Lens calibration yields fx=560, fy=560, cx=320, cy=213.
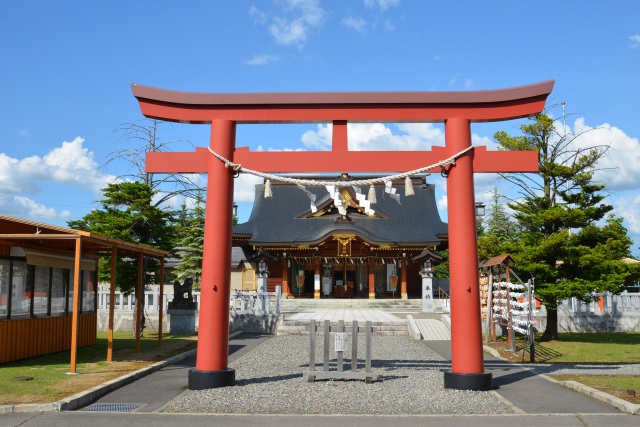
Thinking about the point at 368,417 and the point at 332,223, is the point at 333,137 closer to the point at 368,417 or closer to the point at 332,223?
the point at 368,417

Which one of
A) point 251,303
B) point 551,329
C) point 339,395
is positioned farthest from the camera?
point 251,303

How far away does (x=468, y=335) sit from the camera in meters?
8.52

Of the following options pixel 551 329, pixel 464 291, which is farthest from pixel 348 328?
pixel 464 291

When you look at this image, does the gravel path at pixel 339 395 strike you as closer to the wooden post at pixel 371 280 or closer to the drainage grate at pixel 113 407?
the drainage grate at pixel 113 407

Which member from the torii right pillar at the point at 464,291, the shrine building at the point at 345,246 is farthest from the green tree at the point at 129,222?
the shrine building at the point at 345,246

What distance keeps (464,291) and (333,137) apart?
321cm

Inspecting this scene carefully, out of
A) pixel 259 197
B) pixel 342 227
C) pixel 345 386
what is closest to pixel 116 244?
pixel 345 386

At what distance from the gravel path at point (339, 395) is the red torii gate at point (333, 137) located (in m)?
0.87

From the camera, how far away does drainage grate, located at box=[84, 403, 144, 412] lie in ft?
24.1

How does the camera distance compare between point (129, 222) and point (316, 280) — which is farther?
point (316, 280)

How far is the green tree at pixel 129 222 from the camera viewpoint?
1706 cm

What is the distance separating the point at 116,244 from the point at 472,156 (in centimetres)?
716

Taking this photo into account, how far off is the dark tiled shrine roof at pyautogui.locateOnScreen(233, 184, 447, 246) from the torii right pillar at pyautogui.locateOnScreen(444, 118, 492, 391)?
22718 millimetres

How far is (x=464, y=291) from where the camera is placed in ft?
28.1
